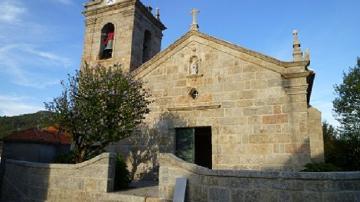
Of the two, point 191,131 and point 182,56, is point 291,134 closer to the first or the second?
point 191,131

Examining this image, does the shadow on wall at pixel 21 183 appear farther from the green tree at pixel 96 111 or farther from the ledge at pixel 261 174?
the ledge at pixel 261 174

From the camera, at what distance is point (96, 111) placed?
452 inches

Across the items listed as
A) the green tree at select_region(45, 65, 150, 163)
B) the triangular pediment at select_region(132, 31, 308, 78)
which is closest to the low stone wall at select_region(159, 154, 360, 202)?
the green tree at select_region(45, 65, 150, 163)

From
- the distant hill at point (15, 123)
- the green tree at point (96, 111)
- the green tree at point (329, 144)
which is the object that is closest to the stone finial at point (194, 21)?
the green tree at point (96, 111)

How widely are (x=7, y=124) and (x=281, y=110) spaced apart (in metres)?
47.1

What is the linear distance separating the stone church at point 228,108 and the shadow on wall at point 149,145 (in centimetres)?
5

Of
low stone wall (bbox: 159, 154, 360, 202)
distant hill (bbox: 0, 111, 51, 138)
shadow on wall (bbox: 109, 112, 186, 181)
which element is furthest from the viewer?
distant hill (bbox: 0, 111, 51, 138)

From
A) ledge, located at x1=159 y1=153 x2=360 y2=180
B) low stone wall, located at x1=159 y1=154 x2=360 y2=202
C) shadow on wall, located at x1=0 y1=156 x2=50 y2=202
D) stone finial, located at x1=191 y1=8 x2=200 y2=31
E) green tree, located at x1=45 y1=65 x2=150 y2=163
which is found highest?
stone finial, located at x1=191 y1=8 x2=200 y2=31

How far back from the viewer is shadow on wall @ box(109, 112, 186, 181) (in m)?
13.6

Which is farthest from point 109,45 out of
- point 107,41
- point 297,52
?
point 297,52

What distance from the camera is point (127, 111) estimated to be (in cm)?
1176

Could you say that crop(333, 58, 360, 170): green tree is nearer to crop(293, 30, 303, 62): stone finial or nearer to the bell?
crop(293, 30, 303, 62): stone finial

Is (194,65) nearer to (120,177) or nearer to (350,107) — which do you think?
(120,177)

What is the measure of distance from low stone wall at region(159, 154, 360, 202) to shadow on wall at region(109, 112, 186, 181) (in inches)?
201
